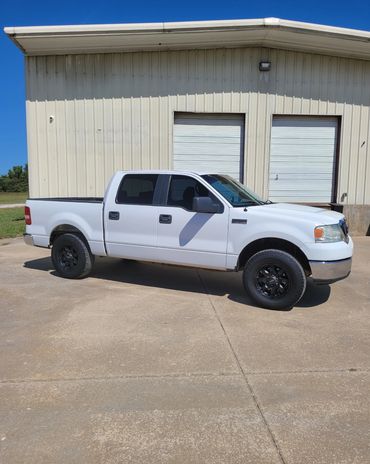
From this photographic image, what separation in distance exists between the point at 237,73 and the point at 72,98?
4.65 meters

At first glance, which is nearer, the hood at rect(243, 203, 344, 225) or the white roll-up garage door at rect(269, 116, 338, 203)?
the hood at rect(243, 203, 344, 225)

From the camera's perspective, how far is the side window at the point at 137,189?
6645mm

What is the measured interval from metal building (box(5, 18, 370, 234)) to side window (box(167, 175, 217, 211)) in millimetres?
5961

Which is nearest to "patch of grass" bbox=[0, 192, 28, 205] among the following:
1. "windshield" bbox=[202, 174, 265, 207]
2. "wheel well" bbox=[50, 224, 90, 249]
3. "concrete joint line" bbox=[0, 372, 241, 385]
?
"wheel well" bbox=[50, 224, 90, 249]

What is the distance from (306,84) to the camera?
12.1 m

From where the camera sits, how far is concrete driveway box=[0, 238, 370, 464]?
9.30 feet

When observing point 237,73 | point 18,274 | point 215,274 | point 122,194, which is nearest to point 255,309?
point 215,274

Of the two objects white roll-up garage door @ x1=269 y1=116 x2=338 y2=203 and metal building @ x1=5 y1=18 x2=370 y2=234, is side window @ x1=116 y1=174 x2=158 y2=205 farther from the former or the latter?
white roll-up garage door @ x1=269 y1=116 x2=338 y2=203

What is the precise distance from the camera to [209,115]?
40.2ft

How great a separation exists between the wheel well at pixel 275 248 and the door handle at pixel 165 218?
1168mm

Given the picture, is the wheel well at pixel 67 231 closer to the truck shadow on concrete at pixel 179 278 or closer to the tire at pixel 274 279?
the truck shadow on concrete at pixel 179 278

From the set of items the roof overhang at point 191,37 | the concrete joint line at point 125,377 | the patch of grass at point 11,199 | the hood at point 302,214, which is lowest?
the patch of grass at point 11,199

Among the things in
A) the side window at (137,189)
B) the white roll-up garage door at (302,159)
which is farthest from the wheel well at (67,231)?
the white roll-up garage door at (302,159)

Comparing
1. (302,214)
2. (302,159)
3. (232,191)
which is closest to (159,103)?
(302,159)
